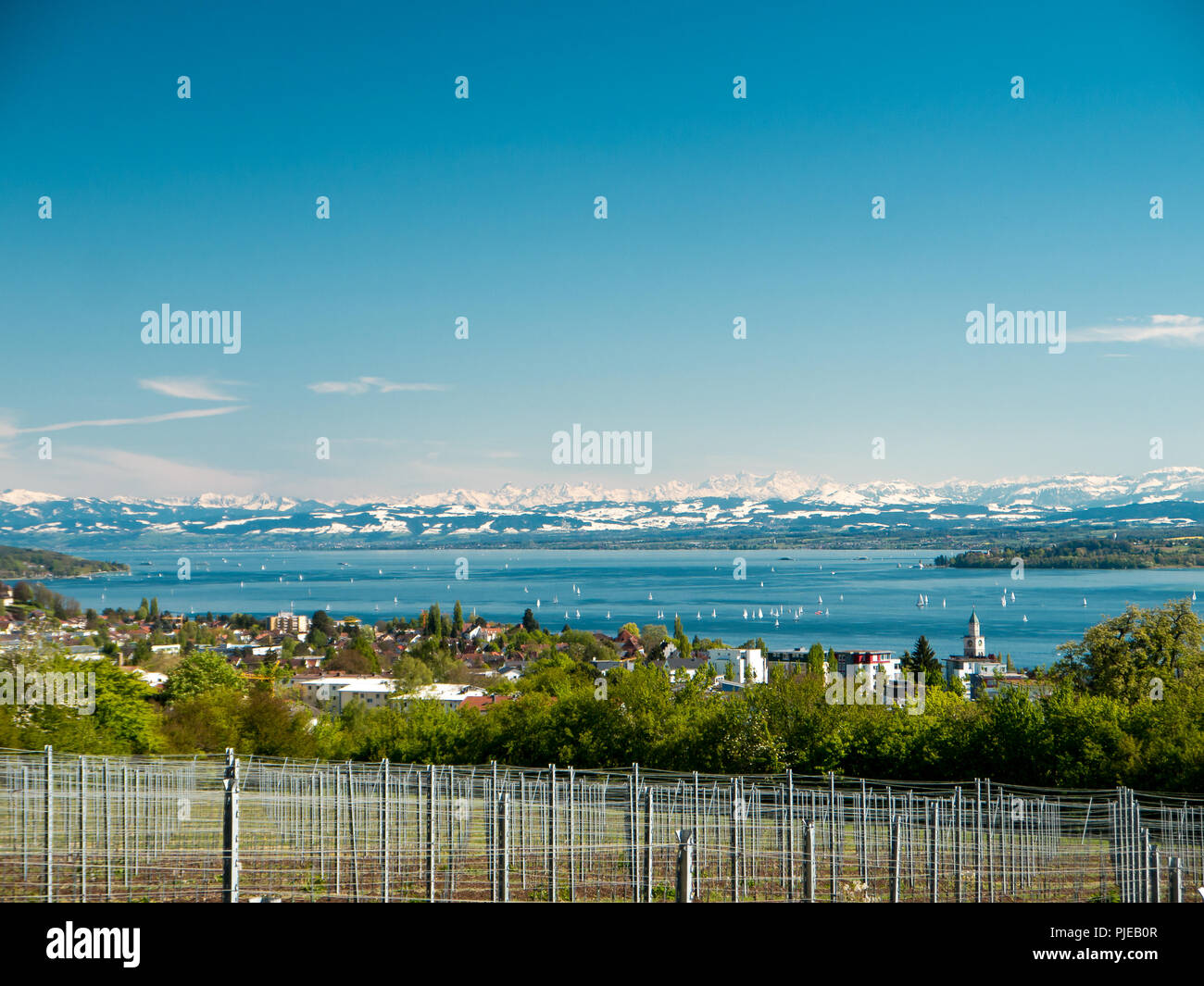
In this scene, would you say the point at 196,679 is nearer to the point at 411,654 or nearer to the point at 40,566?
the point at 411,654

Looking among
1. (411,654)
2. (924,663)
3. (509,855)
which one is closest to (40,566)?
(411,654)

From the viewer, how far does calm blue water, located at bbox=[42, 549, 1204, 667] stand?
95312mm

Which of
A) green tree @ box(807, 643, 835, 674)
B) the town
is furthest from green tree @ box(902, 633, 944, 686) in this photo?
green tree @ box(807, 643, 835, 674)

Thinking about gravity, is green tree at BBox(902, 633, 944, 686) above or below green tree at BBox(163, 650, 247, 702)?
below

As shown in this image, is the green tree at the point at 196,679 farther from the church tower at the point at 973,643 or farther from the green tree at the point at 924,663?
the church tower at the point at 973,643

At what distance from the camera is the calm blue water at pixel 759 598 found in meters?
95.3

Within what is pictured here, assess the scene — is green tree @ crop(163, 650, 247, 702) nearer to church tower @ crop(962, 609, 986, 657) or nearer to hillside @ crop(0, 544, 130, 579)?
church tower @ crop(962, 609, 986, 657)

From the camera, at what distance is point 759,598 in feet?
447

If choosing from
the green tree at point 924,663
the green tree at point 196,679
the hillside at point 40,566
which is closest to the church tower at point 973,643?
the green tree at point 924,663

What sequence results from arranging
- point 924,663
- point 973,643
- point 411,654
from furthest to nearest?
point 973,643 → point 411,654 → point 924,663

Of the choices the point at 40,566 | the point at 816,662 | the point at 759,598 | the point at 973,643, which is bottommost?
the point at 759,598
